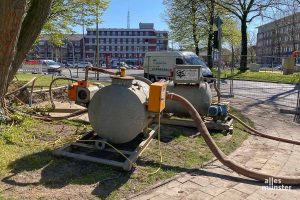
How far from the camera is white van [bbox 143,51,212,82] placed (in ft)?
72.2

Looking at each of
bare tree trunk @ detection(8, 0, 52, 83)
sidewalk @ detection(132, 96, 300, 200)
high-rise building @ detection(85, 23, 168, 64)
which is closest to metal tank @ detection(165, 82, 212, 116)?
sidewalk @ detection(132, 96, 300, 200)

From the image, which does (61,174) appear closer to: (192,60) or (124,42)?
(192,60)

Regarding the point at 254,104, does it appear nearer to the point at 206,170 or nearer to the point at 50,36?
the point at 206,170

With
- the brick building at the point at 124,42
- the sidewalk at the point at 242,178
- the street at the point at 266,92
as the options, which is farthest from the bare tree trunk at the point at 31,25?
the brick building at the point at 124,42

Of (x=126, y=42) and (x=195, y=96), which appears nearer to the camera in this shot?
(x=195, y=96)

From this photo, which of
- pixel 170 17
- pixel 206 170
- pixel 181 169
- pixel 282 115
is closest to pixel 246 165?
pixel 206 170

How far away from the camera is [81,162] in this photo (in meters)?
5.21

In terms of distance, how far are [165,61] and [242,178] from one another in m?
18.1

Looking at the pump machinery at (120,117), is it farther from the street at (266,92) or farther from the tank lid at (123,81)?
the street at (266,92)

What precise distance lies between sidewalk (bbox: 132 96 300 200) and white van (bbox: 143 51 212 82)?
47.3 feet

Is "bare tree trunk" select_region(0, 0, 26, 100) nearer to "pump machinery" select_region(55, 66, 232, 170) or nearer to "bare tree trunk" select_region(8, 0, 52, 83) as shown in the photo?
"bare tree trunk" select_region(8, 0, 52, 83)

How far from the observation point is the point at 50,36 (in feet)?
65.3

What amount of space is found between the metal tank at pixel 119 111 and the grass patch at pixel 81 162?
0.54 metres

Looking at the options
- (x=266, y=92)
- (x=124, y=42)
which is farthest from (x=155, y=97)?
(x=124, y=42)
